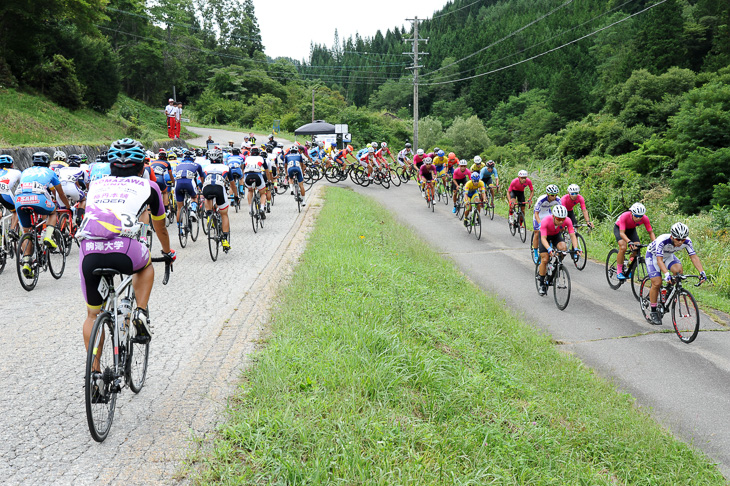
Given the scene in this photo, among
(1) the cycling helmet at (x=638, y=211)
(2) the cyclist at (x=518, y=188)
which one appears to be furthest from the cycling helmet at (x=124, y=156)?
(2) the cyclist at (x=518, y=188)

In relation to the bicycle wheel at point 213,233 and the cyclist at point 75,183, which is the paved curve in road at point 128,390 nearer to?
the bicycle wheel at point 213,233

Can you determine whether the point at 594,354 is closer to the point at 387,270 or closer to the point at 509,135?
the point at 387,270

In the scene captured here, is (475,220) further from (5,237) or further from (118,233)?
(118,233)

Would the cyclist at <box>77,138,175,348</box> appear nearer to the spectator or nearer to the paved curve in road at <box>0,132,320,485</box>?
the paved curve in road at <box>0,132,320,485</box>

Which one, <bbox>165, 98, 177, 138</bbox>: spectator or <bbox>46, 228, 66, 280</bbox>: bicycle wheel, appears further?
<bbox>165, 98, 177, 138</bbox>: spectator

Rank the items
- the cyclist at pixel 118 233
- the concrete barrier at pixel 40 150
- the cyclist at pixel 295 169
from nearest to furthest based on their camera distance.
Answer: the cyclist at pixel 118 233
the concrete barrier at pixel 40 150
the cyclist at pixel 295 169

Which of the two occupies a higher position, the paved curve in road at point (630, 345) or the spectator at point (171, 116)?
the spectator at point (171, 116)

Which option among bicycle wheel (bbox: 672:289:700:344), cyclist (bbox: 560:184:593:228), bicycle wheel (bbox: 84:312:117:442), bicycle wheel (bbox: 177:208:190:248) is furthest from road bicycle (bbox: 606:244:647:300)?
bicycle wheel (bbox: 84:312:117:442)

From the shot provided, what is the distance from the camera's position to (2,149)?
16781 millimetres

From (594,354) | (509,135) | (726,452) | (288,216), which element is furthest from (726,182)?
(509,135)

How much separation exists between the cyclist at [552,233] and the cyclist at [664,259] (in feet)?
5.37

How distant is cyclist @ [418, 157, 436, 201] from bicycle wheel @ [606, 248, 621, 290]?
11.7 m

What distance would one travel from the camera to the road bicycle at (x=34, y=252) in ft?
29.4

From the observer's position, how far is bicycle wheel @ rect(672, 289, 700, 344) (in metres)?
8.61
